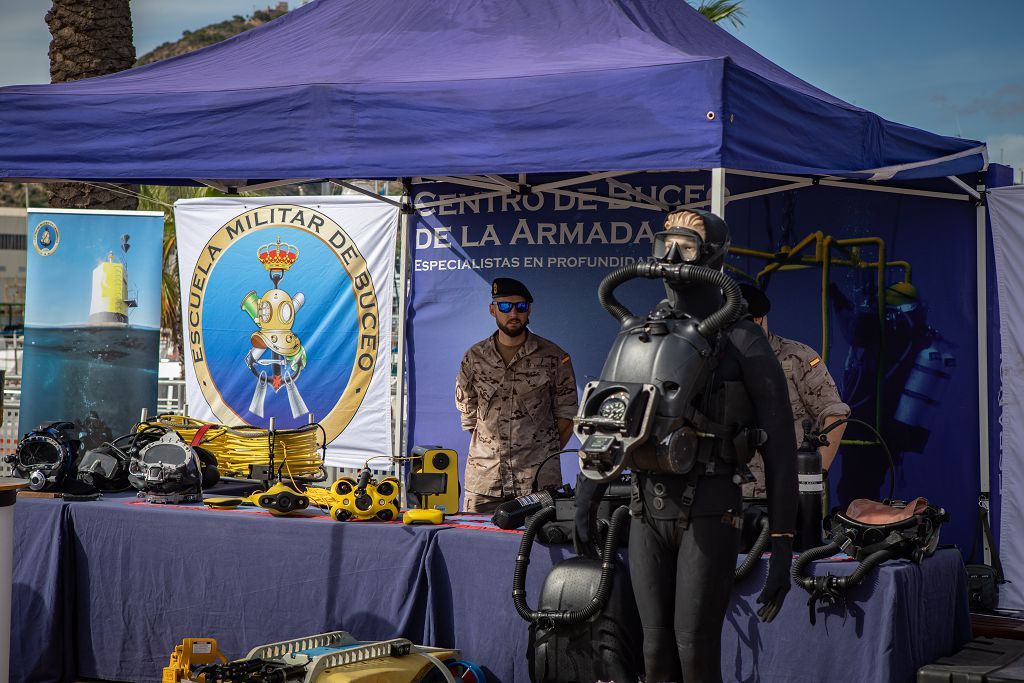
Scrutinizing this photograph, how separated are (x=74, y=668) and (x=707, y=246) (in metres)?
3.70

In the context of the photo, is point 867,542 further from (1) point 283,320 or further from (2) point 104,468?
(1) point 283,320

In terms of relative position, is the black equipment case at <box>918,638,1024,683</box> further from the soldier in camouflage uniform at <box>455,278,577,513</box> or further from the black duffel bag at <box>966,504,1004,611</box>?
the soldier in camouflage uniform at <box>455,278,577,513</box>

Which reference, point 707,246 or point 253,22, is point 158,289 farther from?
point 253,22

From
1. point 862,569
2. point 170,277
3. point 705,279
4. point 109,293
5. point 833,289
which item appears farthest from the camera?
point 170,277

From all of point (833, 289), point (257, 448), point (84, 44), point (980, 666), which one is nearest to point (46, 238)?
point (257, 448)

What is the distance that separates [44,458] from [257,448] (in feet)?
3.30

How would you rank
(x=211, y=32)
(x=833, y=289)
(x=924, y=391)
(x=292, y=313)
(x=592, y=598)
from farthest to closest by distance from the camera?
(x=211, y=32) < (x=292, y=313) < (x=833, y=289) < (x=924, y=391) < (x=592, y=598)

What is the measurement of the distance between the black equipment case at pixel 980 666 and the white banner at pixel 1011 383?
4.93ft

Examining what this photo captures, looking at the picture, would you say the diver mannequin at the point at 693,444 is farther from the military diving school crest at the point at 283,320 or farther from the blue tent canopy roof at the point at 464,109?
the military diving school crest at the point at 283,320

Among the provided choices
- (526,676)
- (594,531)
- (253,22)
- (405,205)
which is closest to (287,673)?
(526,676)

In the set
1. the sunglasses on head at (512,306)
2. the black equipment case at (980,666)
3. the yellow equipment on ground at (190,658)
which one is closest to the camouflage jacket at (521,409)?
the sunglasses on head at (512,306)

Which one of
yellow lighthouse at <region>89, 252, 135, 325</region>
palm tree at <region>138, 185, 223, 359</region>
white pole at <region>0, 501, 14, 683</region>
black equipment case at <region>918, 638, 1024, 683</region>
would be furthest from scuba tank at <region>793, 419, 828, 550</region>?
palm tree at <region>138, 185, 223, 359</region>

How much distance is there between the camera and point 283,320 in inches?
340

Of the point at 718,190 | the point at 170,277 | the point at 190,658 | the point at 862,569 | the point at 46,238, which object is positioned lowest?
the point at 190,658
